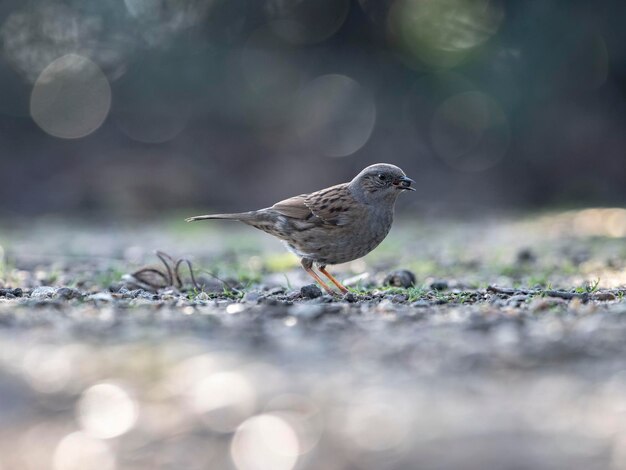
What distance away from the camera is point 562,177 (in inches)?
744

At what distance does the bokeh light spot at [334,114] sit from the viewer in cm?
1998

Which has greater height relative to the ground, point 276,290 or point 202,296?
point 276,290

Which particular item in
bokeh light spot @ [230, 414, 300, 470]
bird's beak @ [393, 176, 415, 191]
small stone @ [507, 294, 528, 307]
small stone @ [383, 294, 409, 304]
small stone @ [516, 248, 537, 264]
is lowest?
bokeh light spot @ [230, 414, 300, 470]

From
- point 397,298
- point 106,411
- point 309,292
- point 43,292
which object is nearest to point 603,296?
point 397,298

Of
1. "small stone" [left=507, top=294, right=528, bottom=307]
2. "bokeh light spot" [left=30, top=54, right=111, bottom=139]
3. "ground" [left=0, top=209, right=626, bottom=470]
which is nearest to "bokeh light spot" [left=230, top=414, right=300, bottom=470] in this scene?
"ground" [left=0, top=209, right=626, bottom=470]

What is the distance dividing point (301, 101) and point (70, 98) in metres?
5.48

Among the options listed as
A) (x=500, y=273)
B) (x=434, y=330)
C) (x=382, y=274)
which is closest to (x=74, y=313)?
(x=434, y=330)

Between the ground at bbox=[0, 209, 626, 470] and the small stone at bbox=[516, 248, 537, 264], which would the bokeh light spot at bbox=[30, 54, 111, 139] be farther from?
the ground at bbox=[0, 209, 626, 470]

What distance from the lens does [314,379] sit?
347 centimetres

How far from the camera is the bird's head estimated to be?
21.8 ft

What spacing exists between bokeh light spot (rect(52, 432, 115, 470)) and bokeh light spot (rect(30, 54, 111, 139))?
1778cm

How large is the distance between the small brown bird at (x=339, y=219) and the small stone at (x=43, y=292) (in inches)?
59.0

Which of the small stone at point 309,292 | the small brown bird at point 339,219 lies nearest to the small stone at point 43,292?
the small brown bird at point 339,219

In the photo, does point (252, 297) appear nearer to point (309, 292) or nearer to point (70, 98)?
point (309, 292)
